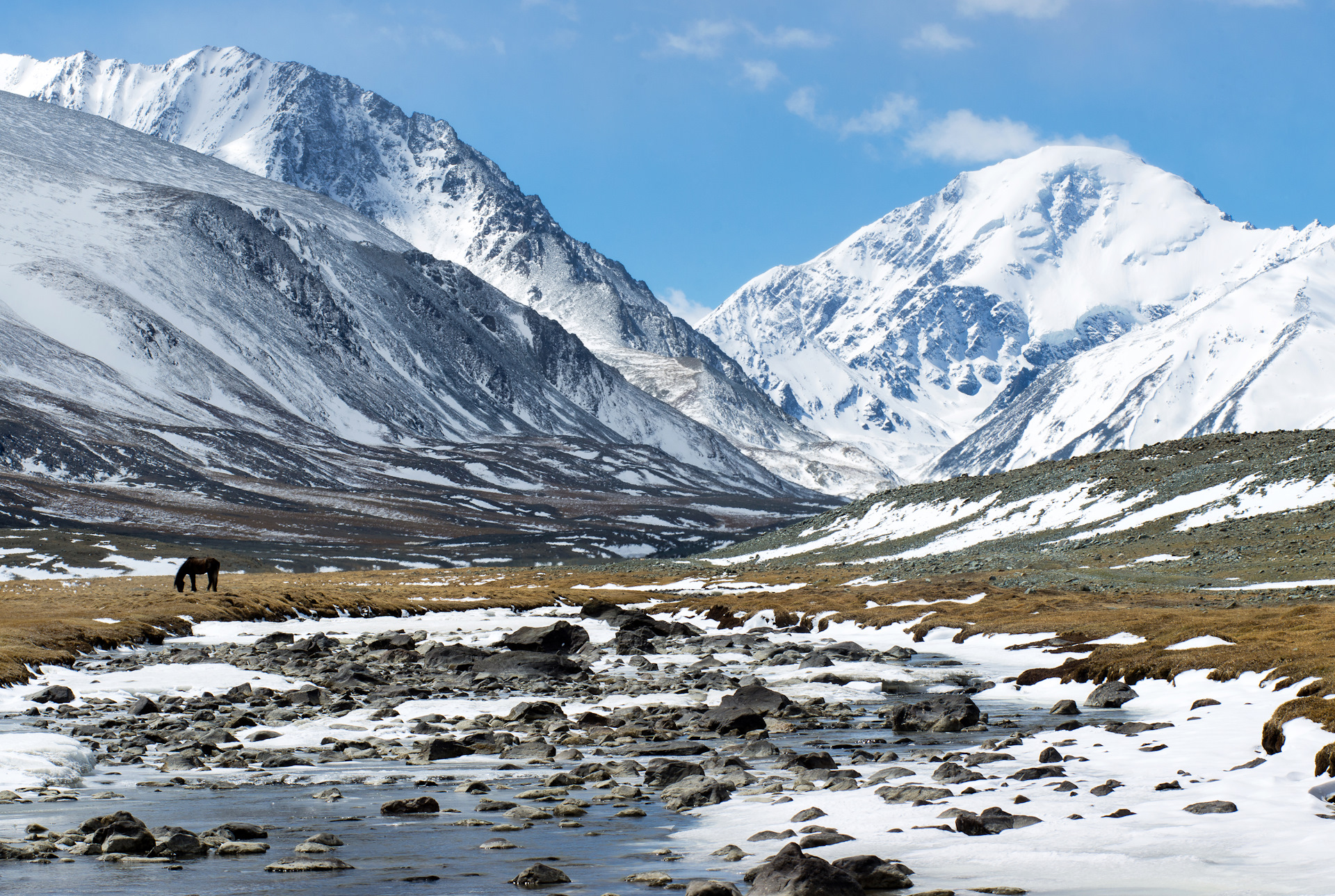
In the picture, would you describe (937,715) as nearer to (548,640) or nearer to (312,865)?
(312,865)

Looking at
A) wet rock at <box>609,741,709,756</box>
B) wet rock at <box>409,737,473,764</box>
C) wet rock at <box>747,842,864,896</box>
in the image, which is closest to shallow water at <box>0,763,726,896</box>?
wet rock at <box>747,842,864,896</box>

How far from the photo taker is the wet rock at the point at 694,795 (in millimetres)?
18234

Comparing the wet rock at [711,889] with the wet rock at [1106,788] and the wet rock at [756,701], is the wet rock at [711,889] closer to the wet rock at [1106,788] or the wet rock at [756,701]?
the wet rock at [1106,788]

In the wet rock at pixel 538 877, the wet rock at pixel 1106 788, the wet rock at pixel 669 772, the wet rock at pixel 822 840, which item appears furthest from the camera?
the wet rock at pixel 669 772

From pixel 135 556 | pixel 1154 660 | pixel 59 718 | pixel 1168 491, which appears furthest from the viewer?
pixel 135 556

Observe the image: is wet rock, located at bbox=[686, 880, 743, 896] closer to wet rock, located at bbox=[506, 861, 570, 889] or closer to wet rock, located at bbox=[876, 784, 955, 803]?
wet rock, located at bbox=[506, 861, 570, 889]

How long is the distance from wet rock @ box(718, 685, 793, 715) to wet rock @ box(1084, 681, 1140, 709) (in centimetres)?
758

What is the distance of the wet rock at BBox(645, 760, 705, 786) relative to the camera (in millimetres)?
20141

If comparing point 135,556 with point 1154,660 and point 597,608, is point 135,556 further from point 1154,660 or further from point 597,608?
point 1154,660

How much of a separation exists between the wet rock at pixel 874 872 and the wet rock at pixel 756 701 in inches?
608

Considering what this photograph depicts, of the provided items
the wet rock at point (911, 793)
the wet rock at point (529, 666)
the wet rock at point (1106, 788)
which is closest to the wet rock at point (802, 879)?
the wet rock at point (911, 793)

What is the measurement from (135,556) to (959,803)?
153237mm

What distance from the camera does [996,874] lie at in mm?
13242

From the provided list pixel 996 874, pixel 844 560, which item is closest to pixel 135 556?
pixel 844 560
